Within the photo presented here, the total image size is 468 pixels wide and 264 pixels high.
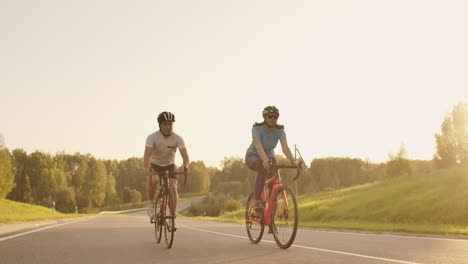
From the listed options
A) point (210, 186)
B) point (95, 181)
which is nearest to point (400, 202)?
point (95, 181)

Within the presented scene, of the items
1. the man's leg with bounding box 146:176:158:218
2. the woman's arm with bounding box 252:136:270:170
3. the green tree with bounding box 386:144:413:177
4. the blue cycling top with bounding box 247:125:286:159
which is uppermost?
the green tree with bounding box 386:144:413:177

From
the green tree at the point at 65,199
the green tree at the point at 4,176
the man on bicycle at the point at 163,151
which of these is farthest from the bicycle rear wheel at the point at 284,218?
the green tree at the point at 65,199

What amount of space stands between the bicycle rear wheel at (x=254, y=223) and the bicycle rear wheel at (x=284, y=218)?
43 centimetres

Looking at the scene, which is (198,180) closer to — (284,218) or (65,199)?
(65,199)

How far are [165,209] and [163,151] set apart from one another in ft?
3.75

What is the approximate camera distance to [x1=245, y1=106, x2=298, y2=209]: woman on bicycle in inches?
330

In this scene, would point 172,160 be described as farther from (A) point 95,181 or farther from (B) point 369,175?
(B) point 369,175

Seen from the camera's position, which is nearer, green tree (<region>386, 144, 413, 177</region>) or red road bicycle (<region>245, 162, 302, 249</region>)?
red road bicycle (<region>245, 162, 302, 249</region>)

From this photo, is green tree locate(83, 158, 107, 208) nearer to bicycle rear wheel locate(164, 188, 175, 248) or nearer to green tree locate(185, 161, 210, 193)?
green tree locate(185, 161, 210, 193)

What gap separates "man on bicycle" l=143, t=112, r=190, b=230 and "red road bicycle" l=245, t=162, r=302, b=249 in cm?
159

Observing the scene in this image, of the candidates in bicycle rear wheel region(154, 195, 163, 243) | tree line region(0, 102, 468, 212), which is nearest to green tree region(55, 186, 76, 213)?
tree line region(0, 102, 468, 212)

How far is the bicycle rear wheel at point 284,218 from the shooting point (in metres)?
7.53

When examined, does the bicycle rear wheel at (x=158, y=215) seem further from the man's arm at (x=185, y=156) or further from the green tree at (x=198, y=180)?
the green tree at (x=198, y=180)

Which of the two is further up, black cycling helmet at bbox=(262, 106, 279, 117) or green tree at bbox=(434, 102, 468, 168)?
green tree at bbox=(434, 102, 468, 168)
